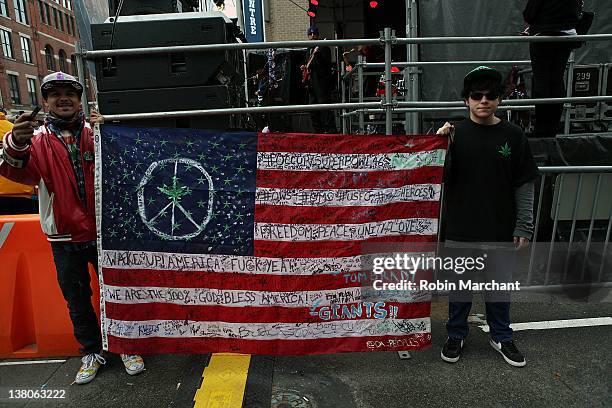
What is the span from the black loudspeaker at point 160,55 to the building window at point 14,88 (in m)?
51.3

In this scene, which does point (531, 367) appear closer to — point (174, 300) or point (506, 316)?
point (506, 316)

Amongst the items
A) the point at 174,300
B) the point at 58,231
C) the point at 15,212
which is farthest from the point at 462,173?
the point at 15,212

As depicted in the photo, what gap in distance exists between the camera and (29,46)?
49562 millimetres

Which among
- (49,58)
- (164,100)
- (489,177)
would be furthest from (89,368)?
(49,58)

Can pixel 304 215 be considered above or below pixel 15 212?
above

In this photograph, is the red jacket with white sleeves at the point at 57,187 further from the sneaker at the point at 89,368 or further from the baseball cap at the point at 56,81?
the sneaker at the point at 89,368

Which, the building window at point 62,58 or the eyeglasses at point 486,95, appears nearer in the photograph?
the eyeglasses at point 486,95

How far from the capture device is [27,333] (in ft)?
11.5

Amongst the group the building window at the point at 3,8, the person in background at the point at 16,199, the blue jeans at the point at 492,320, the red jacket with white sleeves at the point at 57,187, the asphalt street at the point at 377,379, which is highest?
the building window at the point at 3,8

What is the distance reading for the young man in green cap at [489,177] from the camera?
2988mm

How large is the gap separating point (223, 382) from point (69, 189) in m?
1.71

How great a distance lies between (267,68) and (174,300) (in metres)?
6.70

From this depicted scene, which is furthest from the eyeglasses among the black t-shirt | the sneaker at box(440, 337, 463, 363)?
the sneaker at box(440, 337, 463, 363)

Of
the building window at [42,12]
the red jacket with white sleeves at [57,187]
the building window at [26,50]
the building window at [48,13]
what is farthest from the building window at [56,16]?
the red jacket with white sleeves at [57,187]
